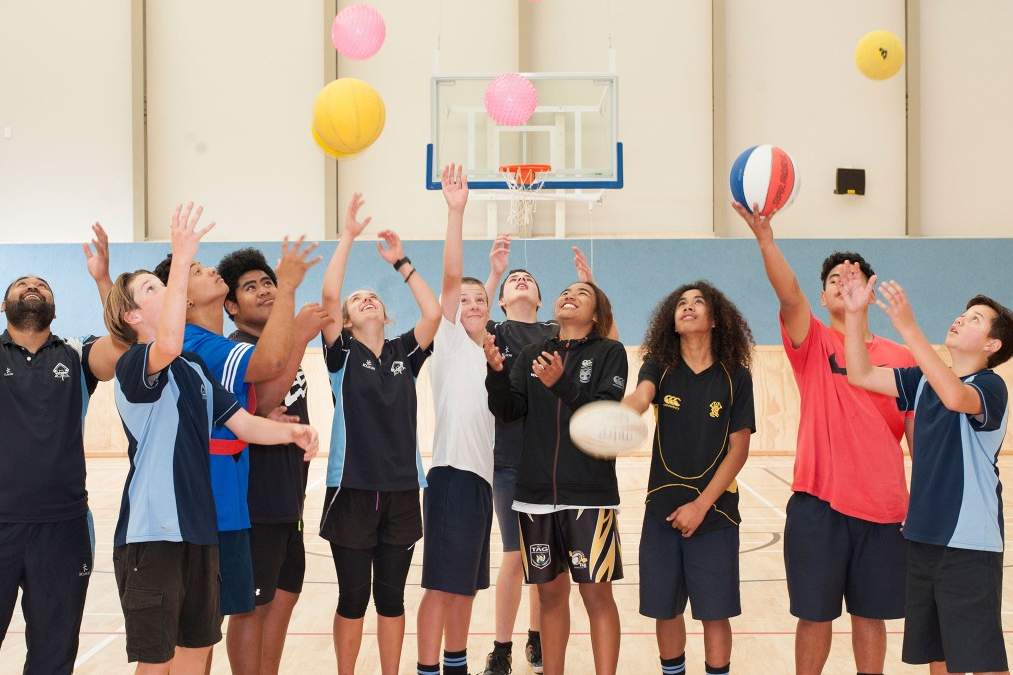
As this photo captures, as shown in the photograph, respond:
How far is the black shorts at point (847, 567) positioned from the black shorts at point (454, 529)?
1.18 metres

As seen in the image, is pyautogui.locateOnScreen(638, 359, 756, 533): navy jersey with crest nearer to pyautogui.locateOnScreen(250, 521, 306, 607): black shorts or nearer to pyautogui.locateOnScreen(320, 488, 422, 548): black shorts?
pyautogui.locateOnScreen(320, 488, 422, 548): black shorts

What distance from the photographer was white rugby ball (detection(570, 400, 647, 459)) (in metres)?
3.24

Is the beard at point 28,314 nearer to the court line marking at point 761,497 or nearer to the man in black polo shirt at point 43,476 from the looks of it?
the man in black polo shirt at point 43,476

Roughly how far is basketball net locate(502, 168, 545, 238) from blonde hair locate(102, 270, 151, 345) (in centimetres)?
625

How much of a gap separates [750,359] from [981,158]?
9.91 meters

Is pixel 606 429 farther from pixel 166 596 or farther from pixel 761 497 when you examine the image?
pixel 761 497

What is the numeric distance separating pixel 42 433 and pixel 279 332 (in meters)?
0.91

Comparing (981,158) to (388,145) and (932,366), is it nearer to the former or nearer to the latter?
(388,145)

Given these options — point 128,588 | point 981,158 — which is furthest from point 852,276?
point 981,158

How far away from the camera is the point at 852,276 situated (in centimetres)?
317

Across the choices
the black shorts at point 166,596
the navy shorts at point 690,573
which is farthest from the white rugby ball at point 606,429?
the black shorts at point 166,596

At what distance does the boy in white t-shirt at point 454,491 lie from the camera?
352 centimetres

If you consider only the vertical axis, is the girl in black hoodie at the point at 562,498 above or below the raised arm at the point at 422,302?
below

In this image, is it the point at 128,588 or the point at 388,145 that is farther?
the point at 388,145
